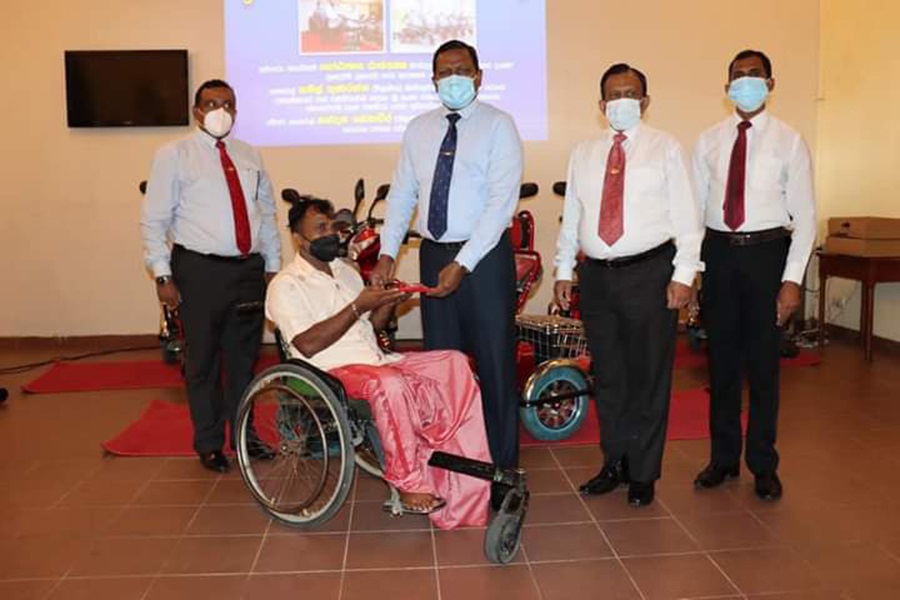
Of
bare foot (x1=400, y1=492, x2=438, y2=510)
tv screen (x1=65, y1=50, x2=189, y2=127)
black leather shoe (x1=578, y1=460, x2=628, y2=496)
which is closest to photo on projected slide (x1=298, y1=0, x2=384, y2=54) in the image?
tv screen (x1=65, y1=50, x2=189, y2=127)

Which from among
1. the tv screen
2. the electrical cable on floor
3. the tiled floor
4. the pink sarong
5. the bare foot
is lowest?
the electrical cable on floor

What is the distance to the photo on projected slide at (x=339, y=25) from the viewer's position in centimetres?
637

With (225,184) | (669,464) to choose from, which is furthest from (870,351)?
(225,184)

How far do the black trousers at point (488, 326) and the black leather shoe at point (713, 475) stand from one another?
0.73 m

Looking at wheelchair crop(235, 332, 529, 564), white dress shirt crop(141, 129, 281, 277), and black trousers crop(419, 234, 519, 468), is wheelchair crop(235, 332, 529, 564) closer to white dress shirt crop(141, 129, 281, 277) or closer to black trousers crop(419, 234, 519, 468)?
black trousers crop(419, 234, 519, 468)

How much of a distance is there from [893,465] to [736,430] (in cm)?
78

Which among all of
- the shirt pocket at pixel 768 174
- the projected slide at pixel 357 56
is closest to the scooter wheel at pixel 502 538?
the shirt pocket at pixel 768 174

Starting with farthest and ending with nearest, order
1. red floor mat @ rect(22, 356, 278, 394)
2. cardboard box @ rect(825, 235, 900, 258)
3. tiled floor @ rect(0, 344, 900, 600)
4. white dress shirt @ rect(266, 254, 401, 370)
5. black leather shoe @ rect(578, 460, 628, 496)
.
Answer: cardboard box @ rect(825, 235, 900, 258), red floor mat @ rect(22, 356, 278, 394), black leather shoe @ rect(578, 460, 628, 496), white dress shirt @ rect(266, 254, 401, 370), tiled floor @ rect(0, 344, 900, 600)

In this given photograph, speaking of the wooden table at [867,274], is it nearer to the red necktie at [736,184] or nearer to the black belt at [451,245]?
the red necktie at [736,184]

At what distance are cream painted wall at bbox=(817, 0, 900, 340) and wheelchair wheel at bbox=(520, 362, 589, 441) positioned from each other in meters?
2.94

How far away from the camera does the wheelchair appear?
9.16 ft

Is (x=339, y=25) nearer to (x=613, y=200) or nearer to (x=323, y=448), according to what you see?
(x=613, y=200)

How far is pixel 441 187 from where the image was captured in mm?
3174

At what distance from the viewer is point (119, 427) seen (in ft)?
14.6
